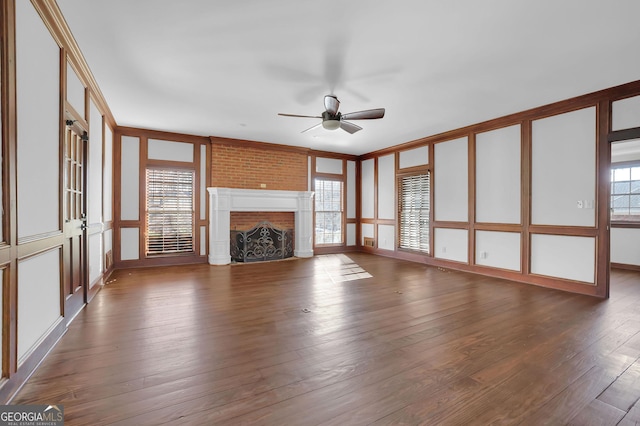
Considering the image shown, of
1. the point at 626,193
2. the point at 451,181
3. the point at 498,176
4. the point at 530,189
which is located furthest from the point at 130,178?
the point at 626,193

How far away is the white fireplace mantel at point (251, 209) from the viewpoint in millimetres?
6031

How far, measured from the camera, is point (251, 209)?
6.38 metres

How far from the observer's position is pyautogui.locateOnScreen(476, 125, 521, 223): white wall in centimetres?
473

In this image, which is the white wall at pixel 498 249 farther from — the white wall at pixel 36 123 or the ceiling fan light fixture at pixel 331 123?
the white wall at pixel 36 123

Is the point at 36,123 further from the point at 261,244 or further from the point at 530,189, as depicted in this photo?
the point at 530,189

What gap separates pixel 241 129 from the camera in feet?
18.3

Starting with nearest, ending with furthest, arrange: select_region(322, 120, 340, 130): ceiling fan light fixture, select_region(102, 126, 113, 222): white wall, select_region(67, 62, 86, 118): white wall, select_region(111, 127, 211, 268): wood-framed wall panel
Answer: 1. select_region(67, 62, 86, 118): white wall
2. select_region(322, 120, 340, 130): ceiling fan light fixture
3. select_region(102, 126, 113, 222): white wall
4. select_region(111, 127, 211, 268): wood-framed wall panel

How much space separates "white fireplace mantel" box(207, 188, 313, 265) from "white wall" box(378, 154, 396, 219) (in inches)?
70.7

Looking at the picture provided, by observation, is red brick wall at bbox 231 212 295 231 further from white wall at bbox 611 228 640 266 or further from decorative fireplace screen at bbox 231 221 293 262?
white wall at bbox 611 228 640 266

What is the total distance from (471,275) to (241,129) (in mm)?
4902

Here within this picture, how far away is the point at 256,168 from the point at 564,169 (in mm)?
5443

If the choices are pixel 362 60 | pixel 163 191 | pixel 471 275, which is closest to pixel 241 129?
pixel 163 191

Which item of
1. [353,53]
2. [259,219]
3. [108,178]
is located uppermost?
[353,53]

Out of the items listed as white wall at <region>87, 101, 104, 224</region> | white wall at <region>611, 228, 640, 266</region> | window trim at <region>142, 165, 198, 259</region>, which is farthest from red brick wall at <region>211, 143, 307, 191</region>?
white wall at <region>611, 228, 640, 266</region>
